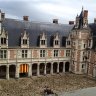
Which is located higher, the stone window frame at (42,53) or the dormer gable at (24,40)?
the dormer gable at (24,40)

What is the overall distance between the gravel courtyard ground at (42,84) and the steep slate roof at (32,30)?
6.02m

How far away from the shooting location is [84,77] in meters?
38.3

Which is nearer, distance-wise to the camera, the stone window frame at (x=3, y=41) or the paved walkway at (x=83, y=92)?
the paved walkway at (x=83, y=92)

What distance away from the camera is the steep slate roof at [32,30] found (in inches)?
1447

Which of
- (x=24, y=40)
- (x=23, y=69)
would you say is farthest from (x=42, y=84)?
(x=24, y=40)

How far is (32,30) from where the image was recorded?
129ft

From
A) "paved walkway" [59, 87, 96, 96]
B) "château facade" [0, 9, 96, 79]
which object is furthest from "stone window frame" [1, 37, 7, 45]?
"paved walkway" [59, 87, 96, 96]

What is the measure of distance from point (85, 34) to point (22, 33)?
11.2 m

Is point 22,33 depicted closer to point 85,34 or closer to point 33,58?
point 33,58

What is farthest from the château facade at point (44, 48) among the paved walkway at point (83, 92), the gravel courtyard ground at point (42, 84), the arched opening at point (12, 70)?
the paved walkway at point (83, 92)

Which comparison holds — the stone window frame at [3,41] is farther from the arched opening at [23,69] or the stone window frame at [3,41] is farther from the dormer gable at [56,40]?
the dormer gable at [56,40]

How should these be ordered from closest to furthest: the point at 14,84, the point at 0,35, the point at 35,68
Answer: the point at 14,84
the point at 0,35
the point at 35,68

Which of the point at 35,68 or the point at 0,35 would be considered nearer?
the point at 0,35

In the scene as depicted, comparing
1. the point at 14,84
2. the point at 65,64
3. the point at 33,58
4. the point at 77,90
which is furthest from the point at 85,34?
the point at 14,84
